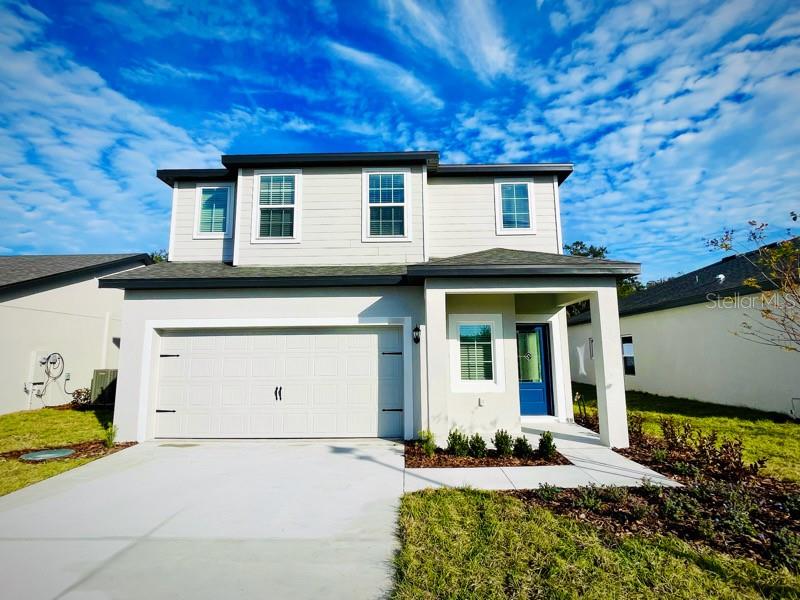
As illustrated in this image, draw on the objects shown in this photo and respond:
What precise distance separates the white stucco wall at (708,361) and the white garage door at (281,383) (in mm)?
8715

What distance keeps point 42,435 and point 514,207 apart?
1193 cm

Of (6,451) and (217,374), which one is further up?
(217,374)

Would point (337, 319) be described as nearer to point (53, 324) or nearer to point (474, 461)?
point (474, 461)

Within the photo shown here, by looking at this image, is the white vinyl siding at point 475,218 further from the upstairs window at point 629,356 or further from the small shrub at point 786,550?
the upstairs window at point 629,356

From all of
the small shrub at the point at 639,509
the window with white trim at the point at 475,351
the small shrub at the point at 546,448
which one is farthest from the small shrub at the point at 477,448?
the small shrub at the point at 639,509

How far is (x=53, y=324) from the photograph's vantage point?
1128cm

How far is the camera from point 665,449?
6594 millimetres

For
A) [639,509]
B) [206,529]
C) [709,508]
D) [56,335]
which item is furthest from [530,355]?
[56,335]

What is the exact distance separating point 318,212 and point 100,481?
642 centimetres

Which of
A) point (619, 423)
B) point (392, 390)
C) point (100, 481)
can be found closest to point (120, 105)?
point (100, 481)

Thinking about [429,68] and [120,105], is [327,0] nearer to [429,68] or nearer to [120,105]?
[429,68]

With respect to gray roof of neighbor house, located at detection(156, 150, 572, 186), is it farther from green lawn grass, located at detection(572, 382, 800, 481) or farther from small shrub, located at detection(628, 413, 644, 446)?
green lawn grass, located at detection(572, 382, 800, 481)

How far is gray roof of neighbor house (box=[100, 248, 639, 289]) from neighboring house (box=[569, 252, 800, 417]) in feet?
5.41

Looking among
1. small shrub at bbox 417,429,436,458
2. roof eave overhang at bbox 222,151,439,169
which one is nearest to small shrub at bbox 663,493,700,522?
small shrub at bbox 417,429,436,458
